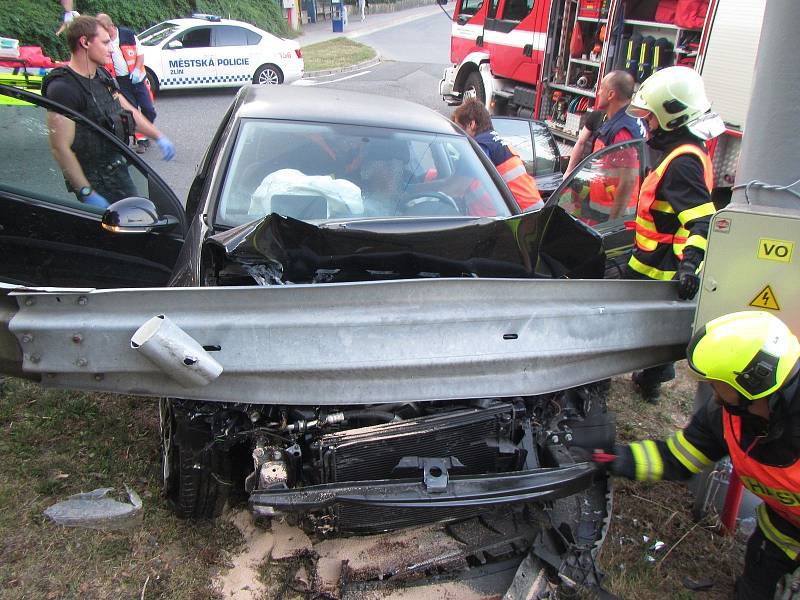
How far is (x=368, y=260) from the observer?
2.59 metres

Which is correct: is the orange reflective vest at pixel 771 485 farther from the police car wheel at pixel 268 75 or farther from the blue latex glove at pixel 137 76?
the police car wheel at pixel 268 75

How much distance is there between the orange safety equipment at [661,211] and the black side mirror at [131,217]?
8.23 ft

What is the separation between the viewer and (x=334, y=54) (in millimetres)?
20344

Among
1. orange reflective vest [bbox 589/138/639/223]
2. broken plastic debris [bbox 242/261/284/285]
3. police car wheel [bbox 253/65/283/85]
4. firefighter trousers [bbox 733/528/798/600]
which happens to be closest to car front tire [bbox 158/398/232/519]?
broken plastic debris [bbox 242/261/284/285]

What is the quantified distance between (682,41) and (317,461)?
7344 mm

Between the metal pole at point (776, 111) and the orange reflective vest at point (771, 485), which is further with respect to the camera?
the metal pole at point (776, 111)

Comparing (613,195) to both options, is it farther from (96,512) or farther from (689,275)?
(96,512)

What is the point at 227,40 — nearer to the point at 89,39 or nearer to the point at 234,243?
the point at 89,39

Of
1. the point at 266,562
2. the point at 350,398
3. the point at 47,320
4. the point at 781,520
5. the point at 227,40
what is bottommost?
the point at 266,562

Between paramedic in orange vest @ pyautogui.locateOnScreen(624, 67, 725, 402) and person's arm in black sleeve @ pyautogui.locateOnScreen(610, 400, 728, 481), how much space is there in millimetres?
952

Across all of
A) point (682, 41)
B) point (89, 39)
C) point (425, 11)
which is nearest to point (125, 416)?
point (89, 39)

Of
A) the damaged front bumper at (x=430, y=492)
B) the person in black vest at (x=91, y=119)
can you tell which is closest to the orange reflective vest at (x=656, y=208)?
the damaged front bumper at (x=430, y=492)

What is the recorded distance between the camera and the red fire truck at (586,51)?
21.8 feet

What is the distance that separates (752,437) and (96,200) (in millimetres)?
3259
